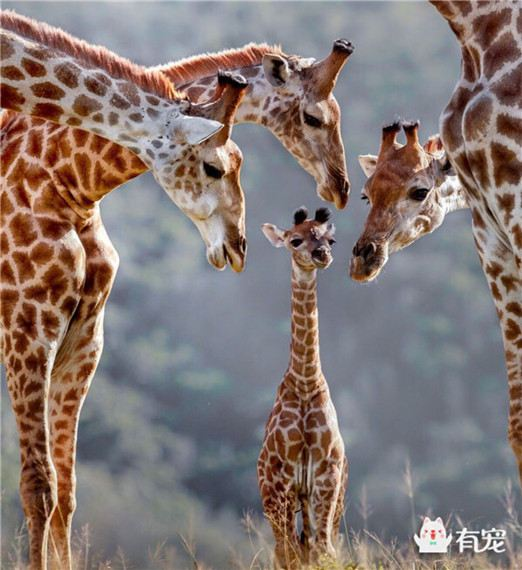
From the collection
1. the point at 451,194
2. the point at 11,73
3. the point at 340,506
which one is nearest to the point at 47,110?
the point at 11,73

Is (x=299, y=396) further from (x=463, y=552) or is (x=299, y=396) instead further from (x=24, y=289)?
(x=24, y=289)

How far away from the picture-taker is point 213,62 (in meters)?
8.65

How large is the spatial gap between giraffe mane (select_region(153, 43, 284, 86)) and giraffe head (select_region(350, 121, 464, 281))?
1087 mm

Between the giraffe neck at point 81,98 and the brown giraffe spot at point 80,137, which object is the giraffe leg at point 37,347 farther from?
the giraffe neck at point 81,98

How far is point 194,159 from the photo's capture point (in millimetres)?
6965

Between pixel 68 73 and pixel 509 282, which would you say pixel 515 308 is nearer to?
pixel 509 282

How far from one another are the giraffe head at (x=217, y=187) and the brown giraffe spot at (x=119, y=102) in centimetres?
36

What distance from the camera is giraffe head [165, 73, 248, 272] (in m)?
6.96

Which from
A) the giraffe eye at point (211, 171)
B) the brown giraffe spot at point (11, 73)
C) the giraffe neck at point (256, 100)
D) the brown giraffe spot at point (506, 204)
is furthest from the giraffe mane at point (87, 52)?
the brown giraffe spot at point (506, 204)

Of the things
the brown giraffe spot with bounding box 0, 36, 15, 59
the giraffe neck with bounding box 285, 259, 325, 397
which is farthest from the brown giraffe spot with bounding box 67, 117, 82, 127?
the giraffe neck with bounding box 285, 259, 325, 397

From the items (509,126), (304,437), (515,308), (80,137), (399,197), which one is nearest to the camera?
(509,126)

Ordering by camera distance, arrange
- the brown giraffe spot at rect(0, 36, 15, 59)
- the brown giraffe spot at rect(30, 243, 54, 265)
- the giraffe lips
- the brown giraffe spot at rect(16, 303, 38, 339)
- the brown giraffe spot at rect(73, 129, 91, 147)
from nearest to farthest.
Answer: the brown giraffe spot at rect(0, 36, 15, 59) < the brown giraffe spot at rect(16, 303, 38, 339) < the brown giraffe spot at rect(30, 243, 54, 265) < the brown giraffe spot at rect(73, 129, 91, 147) < the giraffe lips

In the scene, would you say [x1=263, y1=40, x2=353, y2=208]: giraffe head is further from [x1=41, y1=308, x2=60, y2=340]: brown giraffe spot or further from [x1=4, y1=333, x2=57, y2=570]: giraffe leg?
[x1=4, y1=333, x2=57, y2=570]: giraffe leg

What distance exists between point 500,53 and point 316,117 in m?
2.71
